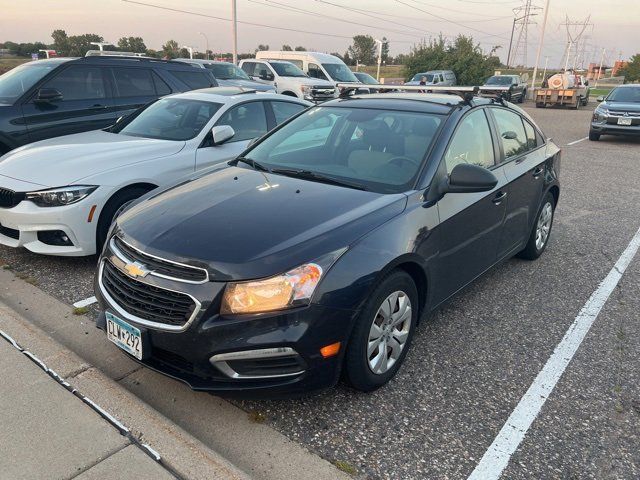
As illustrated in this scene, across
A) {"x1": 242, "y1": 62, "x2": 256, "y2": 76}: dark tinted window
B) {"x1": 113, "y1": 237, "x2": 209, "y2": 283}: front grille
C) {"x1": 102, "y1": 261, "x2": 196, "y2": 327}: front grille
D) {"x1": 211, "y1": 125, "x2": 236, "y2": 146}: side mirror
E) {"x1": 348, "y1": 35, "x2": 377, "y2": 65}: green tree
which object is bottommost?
{"x1": 102, "y1": 261, "x2": 196, "y2": 327}: front grille

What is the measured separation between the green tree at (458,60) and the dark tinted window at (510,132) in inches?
1605

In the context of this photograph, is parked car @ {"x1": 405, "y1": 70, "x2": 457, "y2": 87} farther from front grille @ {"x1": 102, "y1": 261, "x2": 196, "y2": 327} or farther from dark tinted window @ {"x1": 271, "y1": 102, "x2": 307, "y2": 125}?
front grille @ {"x1": 102, "y1": 261, "x2": 196, "y2": 327}

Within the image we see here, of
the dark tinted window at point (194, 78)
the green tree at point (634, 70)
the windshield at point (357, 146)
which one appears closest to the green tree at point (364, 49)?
the green tree at point (634, 70)

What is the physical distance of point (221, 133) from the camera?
513 cm

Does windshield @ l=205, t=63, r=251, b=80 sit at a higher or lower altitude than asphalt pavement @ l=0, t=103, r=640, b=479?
higher

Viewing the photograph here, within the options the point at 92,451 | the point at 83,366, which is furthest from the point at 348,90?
the point at 92,451

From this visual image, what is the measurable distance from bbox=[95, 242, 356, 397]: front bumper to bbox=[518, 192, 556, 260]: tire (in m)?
3.01

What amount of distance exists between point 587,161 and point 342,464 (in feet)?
35.9

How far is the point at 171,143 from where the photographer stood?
513cm

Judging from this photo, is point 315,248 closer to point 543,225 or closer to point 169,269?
point 169,269

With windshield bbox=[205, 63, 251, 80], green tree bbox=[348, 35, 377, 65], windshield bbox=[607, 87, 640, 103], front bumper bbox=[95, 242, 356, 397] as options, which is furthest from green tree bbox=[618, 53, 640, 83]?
front bumper bbox=[95, 242, 356, 397]

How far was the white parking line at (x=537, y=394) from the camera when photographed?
97.8 inches

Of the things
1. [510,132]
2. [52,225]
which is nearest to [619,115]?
[510,132]

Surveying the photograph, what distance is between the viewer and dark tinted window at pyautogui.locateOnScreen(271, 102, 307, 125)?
6113mm
